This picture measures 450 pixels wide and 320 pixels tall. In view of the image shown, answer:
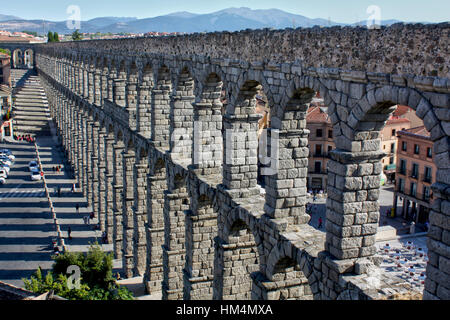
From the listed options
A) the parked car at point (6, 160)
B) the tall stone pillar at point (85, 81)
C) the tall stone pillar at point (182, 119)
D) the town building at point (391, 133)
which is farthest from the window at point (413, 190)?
the parked car at point (6, 160)

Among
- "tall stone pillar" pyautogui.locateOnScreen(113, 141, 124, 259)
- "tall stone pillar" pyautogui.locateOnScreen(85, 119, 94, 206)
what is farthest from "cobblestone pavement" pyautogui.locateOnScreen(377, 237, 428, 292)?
"tall stone pillar" pyautogui.locateOnScreen(85, 119, 94, 206)

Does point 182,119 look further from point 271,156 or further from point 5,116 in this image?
point 5,116

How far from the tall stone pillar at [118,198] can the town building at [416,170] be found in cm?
2229

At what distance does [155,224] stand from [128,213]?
5424mm

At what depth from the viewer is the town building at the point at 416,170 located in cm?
4091

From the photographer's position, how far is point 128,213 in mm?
33031

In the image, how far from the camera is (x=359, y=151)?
1205cm

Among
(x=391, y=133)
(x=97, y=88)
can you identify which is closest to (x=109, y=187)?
(x=97, y=88)

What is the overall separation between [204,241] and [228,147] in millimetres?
5383

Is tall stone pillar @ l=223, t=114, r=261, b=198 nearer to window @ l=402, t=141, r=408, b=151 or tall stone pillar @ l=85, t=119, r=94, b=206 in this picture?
window @ l=402, t=141, r=408, b=151

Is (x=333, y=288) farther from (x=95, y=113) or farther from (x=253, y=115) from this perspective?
(x=95, y=113)

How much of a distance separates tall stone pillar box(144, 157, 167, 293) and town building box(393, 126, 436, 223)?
22.0 m

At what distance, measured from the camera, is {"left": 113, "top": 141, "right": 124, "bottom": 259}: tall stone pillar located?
117 feet

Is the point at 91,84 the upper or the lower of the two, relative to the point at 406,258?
upper
